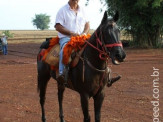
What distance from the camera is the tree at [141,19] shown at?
2642cm

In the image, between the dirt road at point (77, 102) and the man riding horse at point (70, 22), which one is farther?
the dirt road at point (77, 102)

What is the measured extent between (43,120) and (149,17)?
74.6 feet

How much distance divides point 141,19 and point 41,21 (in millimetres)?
136224

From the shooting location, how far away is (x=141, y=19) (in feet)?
90.9

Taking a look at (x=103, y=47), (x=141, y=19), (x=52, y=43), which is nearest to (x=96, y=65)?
(x=103, y=47)

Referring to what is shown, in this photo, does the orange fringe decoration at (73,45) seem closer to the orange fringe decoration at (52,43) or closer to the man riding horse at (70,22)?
the man riding horse at (70,22)

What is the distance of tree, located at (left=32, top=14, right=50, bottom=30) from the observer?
159 metres

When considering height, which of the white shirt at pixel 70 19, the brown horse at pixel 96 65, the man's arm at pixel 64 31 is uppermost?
the white shirt at pixel 70 19

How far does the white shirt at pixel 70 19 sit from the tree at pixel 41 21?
155999 mm

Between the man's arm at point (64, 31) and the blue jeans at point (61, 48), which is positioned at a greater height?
the man's arm at point (64, 31)

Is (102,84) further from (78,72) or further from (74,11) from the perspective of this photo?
(74,11)

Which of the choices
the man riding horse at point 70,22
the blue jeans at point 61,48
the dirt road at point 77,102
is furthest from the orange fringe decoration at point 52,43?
the dirt road at point 77,102

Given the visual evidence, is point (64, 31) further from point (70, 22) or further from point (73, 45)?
point (73, 45)

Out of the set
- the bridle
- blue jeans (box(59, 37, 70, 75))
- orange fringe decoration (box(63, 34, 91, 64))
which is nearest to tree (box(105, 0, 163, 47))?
blue jeans (box(59, 37, 70, 75))
